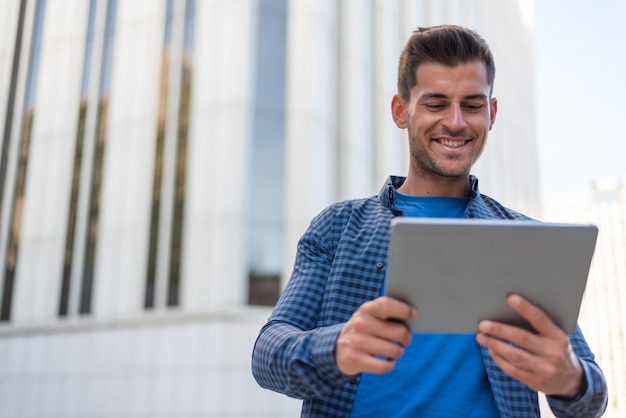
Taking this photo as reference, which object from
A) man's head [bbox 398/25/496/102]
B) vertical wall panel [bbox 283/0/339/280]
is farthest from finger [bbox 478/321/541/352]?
vertical wall panel [bbox 283/0/339/280]

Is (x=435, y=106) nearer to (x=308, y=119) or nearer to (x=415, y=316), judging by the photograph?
(x=415, y=316)

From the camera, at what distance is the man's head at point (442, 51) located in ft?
7.61

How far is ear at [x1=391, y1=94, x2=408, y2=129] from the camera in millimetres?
2484

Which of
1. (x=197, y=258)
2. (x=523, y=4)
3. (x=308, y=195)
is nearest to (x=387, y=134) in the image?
(x=308, y=195)

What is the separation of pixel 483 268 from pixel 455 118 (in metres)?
0.69

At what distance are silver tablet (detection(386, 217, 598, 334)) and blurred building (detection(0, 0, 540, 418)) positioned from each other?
12867 millimetres

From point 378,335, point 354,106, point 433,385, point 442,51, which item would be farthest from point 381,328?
point 354,106

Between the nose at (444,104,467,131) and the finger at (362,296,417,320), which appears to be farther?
the nose at (444,104,467,131)

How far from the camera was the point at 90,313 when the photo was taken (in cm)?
1593

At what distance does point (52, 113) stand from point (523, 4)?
2304 centimetres

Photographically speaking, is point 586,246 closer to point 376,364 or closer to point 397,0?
point 376,364

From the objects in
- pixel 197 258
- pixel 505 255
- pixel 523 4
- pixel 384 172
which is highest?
pixel 523 4

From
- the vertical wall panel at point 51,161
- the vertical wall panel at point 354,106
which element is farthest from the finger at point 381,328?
the vertical wall panel at point 51,161

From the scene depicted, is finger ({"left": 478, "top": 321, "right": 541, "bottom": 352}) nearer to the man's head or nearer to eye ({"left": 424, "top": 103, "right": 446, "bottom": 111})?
eye ({"left": 424, "top": 103, "right": 446, "bottom": 111})
